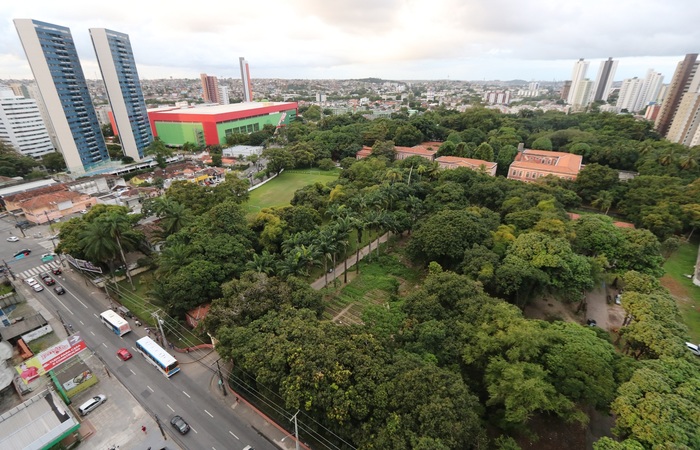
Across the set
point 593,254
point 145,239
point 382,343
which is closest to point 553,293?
point 593,254

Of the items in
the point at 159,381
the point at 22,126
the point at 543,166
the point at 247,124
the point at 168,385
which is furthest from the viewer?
the point at 247,124

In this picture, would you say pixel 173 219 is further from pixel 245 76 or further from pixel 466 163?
pixel 245 76

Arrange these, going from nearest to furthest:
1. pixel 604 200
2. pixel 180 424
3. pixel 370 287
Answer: pixel 180 424
pixel 370 287
pixel 604 200

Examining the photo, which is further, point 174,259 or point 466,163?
point 466,163

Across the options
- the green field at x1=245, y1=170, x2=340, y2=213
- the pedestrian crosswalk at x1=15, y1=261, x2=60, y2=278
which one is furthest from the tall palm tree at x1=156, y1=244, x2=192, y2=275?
the green field at x1=245, y1=170, x2=340, y2=213

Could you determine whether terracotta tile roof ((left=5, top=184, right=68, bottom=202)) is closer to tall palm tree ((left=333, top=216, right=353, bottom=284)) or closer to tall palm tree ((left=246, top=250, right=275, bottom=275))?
tall palm tree ((left=246, top=250, right=275, bottom=275))

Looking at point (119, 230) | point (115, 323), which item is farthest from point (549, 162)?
point (115, 323)
